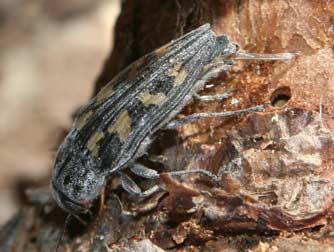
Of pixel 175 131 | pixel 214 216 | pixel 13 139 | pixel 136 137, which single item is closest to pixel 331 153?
pixel 214 216

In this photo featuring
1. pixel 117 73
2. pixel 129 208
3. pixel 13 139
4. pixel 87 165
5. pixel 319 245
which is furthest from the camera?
pixel 13 139

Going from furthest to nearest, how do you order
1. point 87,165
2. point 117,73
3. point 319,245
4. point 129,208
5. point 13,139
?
point 13,139, point 117,73, point 87,165, point 129,208, point 319,245

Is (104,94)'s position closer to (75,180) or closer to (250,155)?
(75,180)

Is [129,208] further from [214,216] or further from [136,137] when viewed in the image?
[214,216]

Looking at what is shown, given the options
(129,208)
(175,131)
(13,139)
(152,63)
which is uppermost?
(152,63)

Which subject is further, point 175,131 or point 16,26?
point 16,26

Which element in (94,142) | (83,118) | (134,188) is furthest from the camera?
(83,118)

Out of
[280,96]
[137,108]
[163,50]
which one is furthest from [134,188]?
[280,96]

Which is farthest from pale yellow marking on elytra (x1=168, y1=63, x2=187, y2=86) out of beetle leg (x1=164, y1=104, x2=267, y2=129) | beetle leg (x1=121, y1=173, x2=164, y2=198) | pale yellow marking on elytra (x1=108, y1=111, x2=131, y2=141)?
beetle leg (x1=121, y1=173, x2=164, y2=198)
